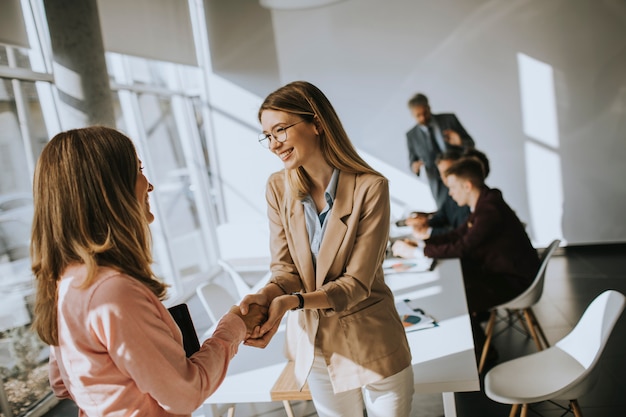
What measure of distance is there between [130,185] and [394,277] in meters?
2.53

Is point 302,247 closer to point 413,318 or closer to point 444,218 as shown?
point 413,318

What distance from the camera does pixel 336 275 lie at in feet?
5.37

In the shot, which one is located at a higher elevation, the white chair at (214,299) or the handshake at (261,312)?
the handshake at (261,312)

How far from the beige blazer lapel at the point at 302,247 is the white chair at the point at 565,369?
1.09m

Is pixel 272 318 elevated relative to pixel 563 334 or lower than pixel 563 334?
elevated

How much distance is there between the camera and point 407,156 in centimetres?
683

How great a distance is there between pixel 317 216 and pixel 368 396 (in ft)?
1.94

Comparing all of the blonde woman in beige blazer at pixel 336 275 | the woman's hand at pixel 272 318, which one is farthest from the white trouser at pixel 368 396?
the woman's hand at pixel 272 318

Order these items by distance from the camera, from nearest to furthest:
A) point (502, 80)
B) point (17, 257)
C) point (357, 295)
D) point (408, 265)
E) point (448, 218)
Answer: point (357, 295), point (408, 265), point (17, 257), point (448, 218), point (502, 80)

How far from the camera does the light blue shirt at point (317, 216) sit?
167 cm

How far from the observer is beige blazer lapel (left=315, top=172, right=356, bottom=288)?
5.30ft

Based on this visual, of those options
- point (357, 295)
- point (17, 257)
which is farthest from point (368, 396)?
point (17, 257)

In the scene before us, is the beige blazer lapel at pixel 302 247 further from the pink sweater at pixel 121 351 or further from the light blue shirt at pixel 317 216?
the pink sweater at pixel 121 351

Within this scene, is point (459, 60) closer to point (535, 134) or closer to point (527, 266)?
point (535, 134)
